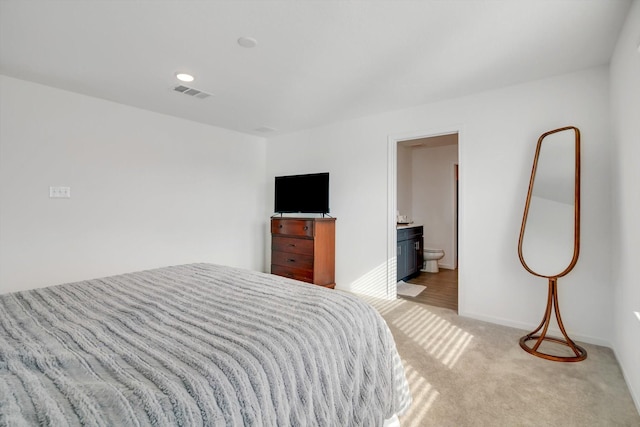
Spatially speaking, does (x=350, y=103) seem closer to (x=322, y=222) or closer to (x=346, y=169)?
(x=346, y=169)

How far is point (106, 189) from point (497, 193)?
4263mm

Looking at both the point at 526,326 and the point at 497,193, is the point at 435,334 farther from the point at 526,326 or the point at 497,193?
the point at 497,193

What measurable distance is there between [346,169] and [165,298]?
3129 mm

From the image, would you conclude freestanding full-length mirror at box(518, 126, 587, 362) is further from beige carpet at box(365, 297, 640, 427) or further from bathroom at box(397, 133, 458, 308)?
bathroom at box(397, 133, 458, 308)

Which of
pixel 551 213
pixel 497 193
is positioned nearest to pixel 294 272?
pixel 497 193

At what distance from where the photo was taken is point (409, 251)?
477 cm

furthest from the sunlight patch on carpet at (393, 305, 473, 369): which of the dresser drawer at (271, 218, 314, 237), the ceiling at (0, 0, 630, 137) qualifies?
the ceiling at (0, 0, 630, 137)

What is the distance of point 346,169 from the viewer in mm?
4230

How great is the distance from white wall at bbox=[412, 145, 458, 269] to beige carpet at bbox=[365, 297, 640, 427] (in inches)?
125

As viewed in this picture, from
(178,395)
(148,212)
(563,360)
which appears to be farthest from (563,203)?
(148,212)

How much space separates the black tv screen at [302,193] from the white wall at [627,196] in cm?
295

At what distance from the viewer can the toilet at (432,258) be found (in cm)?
542

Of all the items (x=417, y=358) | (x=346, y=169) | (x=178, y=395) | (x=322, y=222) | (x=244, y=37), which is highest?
(x=244, y=37)

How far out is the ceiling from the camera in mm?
1876
